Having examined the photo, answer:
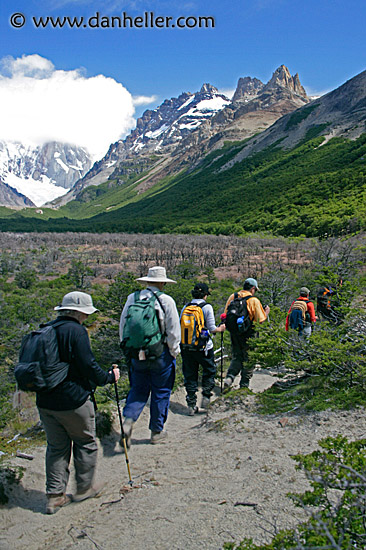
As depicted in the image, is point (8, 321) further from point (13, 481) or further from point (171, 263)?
point (171, 263)

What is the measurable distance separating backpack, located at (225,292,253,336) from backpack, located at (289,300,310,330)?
51.1 inches

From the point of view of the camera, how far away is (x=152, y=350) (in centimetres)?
391

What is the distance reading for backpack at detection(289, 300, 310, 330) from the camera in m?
6.29

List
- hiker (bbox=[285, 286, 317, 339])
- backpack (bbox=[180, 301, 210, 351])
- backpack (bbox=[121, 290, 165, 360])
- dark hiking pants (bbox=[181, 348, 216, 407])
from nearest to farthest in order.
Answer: backpack (bbox=[121, 290, 165, 360])
backpack (bbox=[180, 301, 210, 351])
dark hiking pants (bbox=[181, 348, 216, 407])
hiker (bbox=[285, 286, 317, 339])

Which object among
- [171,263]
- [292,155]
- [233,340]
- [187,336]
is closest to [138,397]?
[187,336]

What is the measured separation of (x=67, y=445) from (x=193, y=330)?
7.31 ft

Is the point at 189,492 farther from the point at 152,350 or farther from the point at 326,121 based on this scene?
the point at 326,121

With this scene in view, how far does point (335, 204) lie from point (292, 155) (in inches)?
1349

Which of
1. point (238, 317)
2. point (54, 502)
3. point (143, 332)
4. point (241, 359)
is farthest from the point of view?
point (241, 359)

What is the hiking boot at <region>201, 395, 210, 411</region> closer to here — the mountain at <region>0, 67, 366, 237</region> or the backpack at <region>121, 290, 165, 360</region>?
the backpack at <region>121, 290, 165, 360</region>

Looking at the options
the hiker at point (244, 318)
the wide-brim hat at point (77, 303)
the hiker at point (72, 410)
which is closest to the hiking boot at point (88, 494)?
the hiker at point (72, 410)

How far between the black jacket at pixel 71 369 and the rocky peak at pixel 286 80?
16860cm

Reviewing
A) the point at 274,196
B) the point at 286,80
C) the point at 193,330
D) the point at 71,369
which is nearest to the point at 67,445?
the point at 71,369

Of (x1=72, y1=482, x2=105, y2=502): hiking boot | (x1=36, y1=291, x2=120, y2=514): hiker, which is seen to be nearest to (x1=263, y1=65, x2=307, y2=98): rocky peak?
(x1=36, y1=291, x2=120, y2=514): hiker
